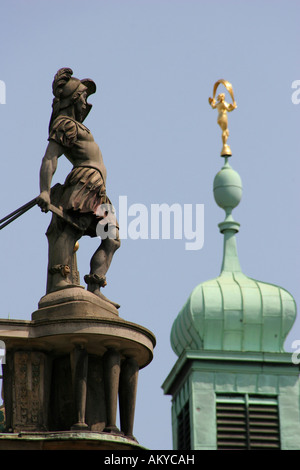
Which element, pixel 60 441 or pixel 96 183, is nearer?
pixel 60 441

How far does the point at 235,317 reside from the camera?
9031cm

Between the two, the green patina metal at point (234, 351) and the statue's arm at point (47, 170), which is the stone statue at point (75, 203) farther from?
the green patina metal at point (234, 351)

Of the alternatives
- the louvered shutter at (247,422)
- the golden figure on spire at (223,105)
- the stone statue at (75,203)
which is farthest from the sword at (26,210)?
the golden figure on spire at (223,105)

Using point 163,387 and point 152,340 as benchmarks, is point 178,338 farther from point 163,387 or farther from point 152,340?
point 152,340

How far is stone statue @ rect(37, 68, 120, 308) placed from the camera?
32031 millimetres

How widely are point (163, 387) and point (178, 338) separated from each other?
4.03 m

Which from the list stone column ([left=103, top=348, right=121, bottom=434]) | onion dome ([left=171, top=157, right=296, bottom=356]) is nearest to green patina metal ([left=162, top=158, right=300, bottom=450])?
onion dome ([left=171, top=157, right=296, bottom=356])

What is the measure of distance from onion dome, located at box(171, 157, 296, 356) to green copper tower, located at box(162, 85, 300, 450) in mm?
52

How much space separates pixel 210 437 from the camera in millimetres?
86688

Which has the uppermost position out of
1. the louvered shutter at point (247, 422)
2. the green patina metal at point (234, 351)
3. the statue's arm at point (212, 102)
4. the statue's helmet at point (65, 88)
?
the statue's arm at point (212, 102)

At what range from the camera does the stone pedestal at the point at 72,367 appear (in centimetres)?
3059

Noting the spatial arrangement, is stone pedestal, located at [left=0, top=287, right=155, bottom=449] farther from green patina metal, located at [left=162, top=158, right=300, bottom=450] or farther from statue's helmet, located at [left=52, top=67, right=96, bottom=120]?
green patina metal, located at [left=162, top=158, right=300, bottom=450]

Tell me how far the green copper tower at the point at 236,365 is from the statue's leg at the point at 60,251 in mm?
55887

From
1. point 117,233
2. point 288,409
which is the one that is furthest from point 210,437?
point 117,233
